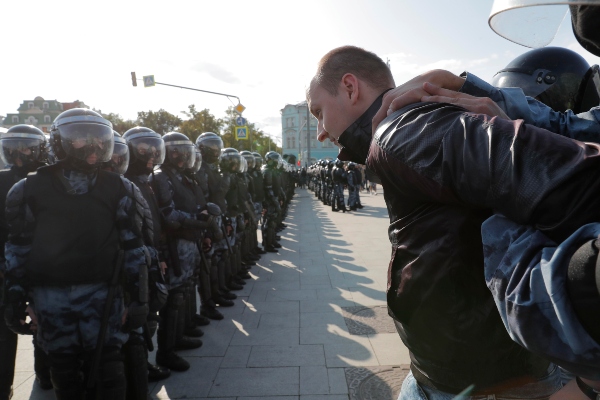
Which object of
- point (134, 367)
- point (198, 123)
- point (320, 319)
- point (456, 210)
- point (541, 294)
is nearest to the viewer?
point (541, 294)

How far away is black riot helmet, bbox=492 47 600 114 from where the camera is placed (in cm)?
246

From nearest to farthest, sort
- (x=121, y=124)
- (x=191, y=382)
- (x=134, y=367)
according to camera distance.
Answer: (x=134, y=367) → (x=191, y=382) → (x=121, y=124)

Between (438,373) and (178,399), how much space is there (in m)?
2.85

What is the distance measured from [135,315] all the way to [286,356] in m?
1.78

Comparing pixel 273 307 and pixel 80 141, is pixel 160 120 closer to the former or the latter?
pixel 273 307

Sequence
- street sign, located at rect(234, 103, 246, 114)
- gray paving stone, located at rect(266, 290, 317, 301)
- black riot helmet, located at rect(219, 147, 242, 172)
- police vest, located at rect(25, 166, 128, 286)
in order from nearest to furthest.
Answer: police vest, located at rect(25, 166, 128, 286), gray paving stone, located at rect(266, 290, 317, 301), black riot helmet, located at rect(219, 147, 242, 172), street sign, located at rect(234, 103, 246, 114)

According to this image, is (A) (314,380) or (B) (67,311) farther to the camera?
(A) (314,380)

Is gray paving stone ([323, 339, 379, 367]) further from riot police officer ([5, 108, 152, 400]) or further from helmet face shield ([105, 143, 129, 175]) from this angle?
helmet face shield ([105, 143, 129, 175])

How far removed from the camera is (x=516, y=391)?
1.26 m

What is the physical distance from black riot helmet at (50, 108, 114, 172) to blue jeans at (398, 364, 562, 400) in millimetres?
2498

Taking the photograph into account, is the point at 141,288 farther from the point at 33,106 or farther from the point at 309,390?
the point at 33,106

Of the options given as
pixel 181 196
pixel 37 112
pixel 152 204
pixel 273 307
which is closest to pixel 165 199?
pixel 181 196

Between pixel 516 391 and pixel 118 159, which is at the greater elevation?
pixel 118 159

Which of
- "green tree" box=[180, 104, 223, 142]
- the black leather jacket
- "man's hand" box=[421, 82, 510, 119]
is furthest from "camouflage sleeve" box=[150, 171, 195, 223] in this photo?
"green tree" box=[180, 104, 223, 142]
